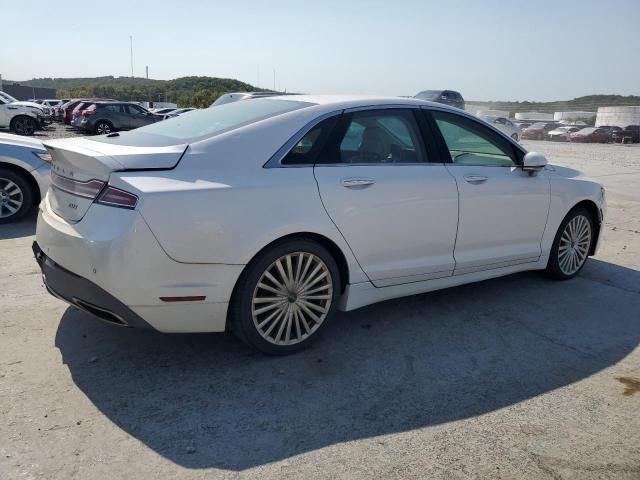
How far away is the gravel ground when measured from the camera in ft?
8.57

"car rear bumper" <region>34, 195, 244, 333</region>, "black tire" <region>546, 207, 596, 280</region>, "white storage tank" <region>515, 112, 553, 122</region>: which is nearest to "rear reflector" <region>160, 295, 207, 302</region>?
"car rear bumper" <region>34, 195, 244, 333</region>

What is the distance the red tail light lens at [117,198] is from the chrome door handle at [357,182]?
1.31m

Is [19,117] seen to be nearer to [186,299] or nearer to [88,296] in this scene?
[88,296]

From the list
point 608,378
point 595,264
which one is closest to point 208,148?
point 608,378

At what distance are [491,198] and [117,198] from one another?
108 inches

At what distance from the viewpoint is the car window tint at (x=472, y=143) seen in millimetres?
4348

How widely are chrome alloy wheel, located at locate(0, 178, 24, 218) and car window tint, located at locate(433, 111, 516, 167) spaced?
529 cm

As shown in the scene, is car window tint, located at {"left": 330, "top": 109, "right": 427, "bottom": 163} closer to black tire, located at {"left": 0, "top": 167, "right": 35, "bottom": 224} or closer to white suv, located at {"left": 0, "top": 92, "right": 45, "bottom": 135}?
black tire, located at {"left": 0, "top": 167, "right": 35, "bottom": 224}

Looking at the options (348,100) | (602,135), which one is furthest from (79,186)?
(602,135)

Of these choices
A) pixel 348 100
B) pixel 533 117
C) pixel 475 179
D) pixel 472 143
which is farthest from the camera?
pixel 533 117

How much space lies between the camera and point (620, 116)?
49.7 meters

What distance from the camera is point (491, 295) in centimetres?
495

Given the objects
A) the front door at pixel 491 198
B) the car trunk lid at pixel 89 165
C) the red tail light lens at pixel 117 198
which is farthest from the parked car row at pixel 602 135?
the red tail light lens at pixel 117 198

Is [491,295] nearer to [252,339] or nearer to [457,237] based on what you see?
[457,237]
